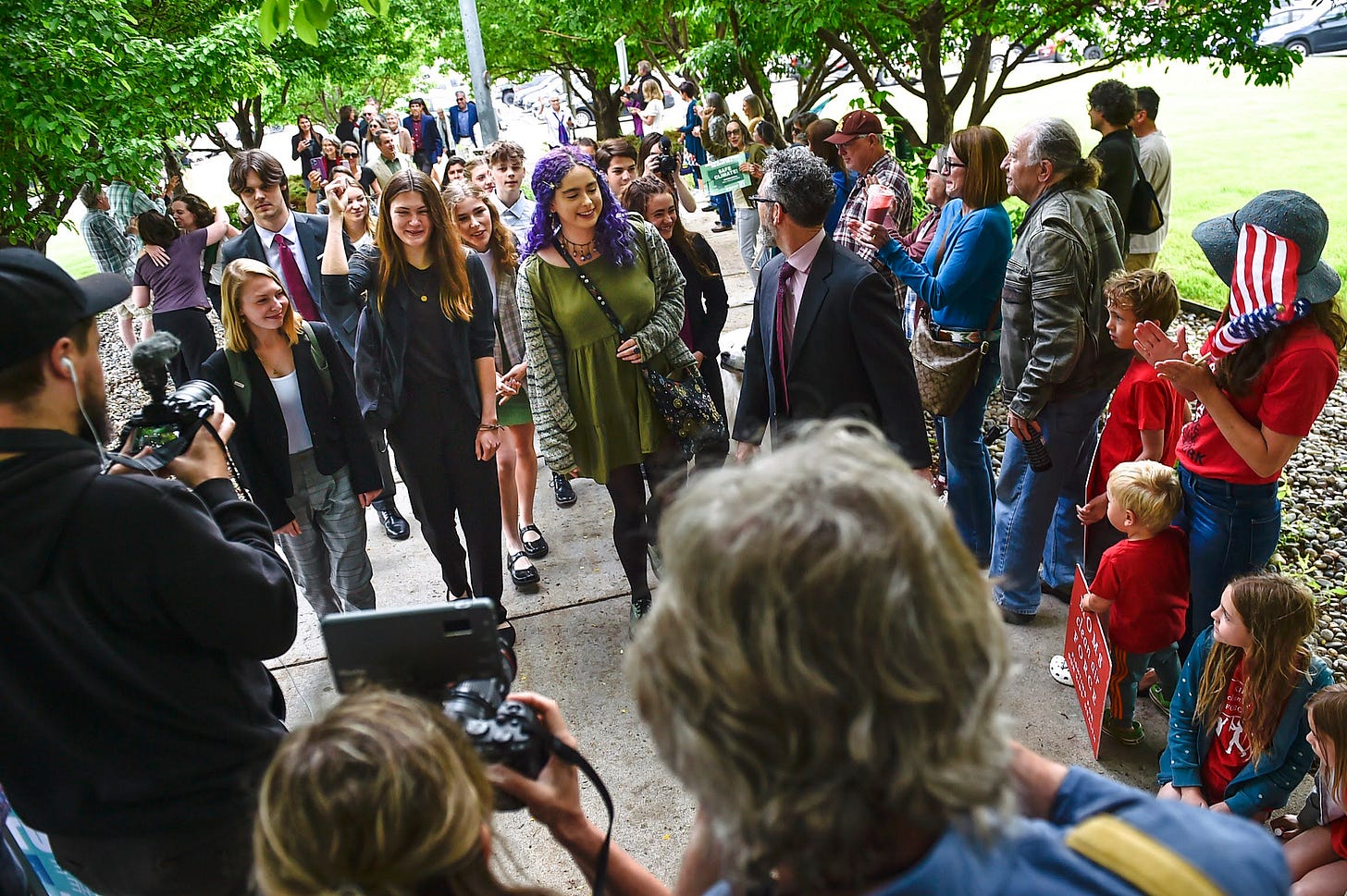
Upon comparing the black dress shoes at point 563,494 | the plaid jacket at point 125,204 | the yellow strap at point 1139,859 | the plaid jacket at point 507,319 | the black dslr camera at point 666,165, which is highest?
the plaid jacket at point 125,204

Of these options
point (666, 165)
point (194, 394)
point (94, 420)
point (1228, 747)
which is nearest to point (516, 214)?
point (666, 165)

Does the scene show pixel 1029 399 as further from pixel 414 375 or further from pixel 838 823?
pixel 838 823

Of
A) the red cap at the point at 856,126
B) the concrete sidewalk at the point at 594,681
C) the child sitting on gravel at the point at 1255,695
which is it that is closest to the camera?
the child sitting on gravel at the point at 1255,695

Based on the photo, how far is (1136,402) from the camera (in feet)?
11.6

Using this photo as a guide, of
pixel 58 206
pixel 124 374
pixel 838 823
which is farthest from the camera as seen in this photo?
pixel 124 374

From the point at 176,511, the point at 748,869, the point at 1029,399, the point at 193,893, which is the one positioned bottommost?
the point at 193,893

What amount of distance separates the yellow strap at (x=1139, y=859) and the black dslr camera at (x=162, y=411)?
1878 millimetres

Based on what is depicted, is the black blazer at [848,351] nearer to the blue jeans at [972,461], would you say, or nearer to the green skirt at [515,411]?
the blue jeans at [972,461]

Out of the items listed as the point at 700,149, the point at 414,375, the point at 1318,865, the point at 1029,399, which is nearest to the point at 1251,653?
the point at 1318,865

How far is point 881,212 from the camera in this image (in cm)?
423

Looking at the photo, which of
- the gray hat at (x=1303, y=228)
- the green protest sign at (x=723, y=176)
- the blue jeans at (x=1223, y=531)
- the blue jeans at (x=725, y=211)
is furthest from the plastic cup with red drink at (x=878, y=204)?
the blue jeans at (x=725, y=211)

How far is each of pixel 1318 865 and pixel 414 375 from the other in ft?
11.2

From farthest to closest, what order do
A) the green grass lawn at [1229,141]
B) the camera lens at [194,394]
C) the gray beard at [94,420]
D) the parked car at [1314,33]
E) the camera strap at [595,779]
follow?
the parked car at [1314,33] → the green grass lawn at [1229,141] → the camera lens at [194,394] → the gray beard at [94,420] → the camera strap at [595,779]

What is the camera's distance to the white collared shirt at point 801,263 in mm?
3416
